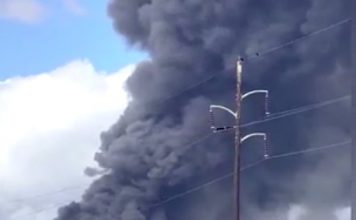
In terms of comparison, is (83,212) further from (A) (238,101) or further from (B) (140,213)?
(A) (238,101)

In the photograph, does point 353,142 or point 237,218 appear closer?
point 353,142

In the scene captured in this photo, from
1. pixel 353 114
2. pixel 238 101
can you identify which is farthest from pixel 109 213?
pixel 353 114

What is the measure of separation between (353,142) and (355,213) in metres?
1.95

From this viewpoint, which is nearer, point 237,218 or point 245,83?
point 237,218

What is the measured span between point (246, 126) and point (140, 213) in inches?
482

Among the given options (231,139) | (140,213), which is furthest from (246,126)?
(140,213)

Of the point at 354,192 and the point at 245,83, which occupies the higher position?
the point at 245,83

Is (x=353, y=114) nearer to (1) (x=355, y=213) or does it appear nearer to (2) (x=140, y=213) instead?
(1) (x=355, y=213)

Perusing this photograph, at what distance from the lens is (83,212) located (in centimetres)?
6719

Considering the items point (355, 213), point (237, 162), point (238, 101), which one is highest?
point (238, 101)

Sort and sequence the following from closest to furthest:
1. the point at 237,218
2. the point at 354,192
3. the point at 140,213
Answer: the point at 354,192, the point at 237,218, the point at 140,213

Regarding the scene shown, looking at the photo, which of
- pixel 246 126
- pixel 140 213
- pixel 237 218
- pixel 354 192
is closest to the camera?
pixel 354 192

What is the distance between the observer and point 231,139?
231ft

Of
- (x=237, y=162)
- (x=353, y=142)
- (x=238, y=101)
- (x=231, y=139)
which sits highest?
(x=231, y=139)
